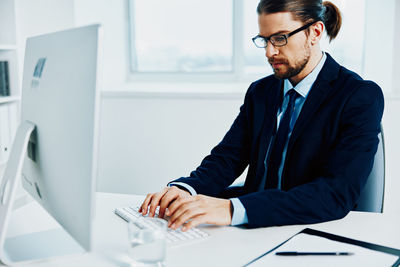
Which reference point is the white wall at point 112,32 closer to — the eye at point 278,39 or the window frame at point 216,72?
the window frame at point 216,72

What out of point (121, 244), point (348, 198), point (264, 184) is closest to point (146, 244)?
point (121, 244)

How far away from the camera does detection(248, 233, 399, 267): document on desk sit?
2.83 ft

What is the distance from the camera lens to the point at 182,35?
308 cm

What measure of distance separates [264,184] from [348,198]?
0.38 meters

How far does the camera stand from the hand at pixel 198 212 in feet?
3.39

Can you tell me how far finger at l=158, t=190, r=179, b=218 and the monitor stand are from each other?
24cm

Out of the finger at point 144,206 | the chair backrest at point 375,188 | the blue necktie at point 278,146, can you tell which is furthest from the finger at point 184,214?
the chair backrest at point 375,188

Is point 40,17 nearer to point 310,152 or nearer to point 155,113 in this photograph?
point 155,113

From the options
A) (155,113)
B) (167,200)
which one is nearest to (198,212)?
(167,200)

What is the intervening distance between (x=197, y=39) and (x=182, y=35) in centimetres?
11

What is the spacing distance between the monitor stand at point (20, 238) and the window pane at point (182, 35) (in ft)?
7.15

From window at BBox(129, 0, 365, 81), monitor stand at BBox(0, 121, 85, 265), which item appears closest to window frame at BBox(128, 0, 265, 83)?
window at BBox(129, 0, 365, 81)

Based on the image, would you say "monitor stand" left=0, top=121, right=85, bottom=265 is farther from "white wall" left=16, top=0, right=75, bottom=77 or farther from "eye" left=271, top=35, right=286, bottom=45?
"white wall" left=16, top=0, right=75, bottom=77

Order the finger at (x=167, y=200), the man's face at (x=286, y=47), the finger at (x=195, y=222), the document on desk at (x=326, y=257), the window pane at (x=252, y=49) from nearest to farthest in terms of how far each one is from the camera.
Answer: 1. the document on desk at (x=326, y=257)
2. the finger at (x=195, y=222)
3. the finger at (x=167, y=200)
4. the man's face at (x=286, y=47)
5. the window pane at (x=252, y=49)
